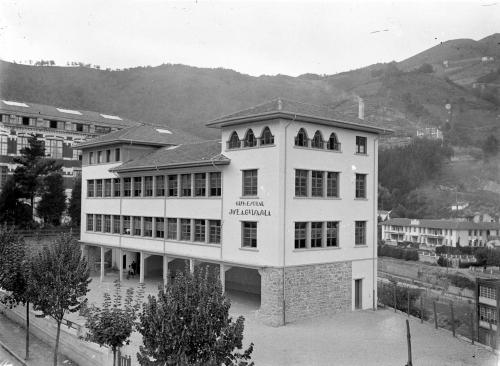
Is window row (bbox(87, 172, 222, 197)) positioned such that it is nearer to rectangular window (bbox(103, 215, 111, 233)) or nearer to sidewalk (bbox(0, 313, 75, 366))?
rectangular window (bbox(103, 215, 111, 233))

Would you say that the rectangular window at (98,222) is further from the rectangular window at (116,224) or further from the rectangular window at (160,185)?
the rectangular window at (160,185)

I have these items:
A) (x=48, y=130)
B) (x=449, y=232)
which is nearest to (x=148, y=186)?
(x=48, y=130)

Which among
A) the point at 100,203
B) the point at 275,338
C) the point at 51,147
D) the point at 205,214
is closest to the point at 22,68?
the point at 51,147

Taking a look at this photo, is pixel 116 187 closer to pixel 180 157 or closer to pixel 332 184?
pixel 180 157

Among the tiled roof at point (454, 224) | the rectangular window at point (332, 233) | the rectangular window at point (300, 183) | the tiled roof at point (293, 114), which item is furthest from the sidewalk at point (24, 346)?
the tiled roof at point (454, 224)

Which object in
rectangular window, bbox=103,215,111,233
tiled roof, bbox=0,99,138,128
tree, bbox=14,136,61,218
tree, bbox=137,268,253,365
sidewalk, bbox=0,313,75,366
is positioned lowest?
sidewalk, bbox=0,313,75,366

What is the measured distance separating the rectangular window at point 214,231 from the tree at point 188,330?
1631 cm

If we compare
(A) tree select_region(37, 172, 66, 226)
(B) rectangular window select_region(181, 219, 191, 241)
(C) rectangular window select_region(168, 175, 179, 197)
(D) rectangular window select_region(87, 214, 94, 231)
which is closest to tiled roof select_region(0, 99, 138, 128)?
(A) tree select_region(37, 172, 66, 226)

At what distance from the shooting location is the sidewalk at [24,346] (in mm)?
22078

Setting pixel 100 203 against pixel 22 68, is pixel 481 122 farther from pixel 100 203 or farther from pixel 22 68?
pixel 100 203

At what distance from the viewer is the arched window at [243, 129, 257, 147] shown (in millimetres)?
28391

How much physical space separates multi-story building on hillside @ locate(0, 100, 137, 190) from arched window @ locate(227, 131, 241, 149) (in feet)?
119

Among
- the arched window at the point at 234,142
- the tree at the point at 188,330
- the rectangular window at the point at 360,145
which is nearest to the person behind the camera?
the tree at the point at 188,330

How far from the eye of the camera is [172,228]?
34.6m
